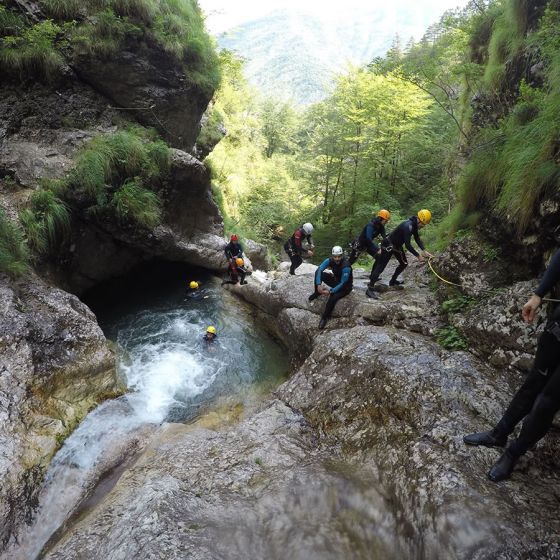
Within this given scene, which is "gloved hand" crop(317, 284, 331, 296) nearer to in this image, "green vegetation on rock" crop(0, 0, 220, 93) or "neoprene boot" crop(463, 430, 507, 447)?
"neoprene boot" crop(463, 430, 507, 447)

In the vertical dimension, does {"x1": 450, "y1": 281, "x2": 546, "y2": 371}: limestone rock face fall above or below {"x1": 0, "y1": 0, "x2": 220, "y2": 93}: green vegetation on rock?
below

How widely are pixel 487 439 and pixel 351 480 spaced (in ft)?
5.35

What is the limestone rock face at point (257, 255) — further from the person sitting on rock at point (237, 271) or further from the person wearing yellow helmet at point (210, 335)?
the person wearing yellow helmet at point (210, 335)

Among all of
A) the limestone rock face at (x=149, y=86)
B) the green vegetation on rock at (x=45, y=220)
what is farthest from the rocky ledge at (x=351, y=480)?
the limestone rock face at (x=149, y=86)

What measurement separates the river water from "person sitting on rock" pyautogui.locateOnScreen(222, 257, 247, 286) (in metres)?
0.67

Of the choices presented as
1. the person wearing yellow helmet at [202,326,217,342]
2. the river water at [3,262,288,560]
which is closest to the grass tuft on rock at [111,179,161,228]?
the river water at [3,262,288,560]

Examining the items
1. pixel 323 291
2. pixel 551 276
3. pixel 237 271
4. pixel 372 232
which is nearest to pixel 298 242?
pixel 237 271

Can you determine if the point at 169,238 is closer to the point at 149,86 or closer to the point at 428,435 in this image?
the point at 149,86

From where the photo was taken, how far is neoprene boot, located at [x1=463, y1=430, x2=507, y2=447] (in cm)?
398

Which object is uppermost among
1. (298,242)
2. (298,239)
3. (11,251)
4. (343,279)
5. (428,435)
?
(343,279)

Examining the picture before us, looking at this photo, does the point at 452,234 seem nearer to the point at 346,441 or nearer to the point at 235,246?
the point at 346,441

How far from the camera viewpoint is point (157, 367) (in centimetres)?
852

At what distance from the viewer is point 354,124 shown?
54.2 ft

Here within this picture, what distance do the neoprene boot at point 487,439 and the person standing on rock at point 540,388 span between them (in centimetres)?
32
